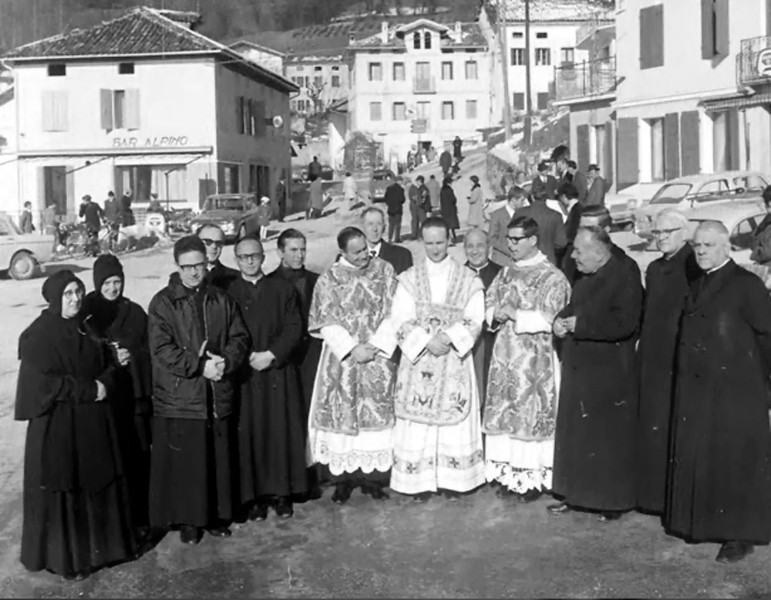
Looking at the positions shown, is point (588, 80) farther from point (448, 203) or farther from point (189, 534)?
point (189, 534)

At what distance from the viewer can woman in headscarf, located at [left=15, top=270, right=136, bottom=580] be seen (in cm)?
482

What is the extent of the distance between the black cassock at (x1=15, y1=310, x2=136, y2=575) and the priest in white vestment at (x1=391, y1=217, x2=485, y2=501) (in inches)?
64.8

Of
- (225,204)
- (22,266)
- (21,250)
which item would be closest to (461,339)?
(22,266)

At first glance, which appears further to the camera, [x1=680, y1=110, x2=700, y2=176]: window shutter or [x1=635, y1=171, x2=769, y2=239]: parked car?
[x1=680, y1=110, x2=700, y2=176]: window shutter

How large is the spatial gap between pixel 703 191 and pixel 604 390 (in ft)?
44.7

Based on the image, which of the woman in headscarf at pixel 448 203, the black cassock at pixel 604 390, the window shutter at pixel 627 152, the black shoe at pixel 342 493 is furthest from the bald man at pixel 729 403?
the window shutter at pixel 627 152

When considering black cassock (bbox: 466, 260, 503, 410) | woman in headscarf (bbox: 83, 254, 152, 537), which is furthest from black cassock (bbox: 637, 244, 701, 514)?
woman in headscarf (bbox: 83, 254, 152, 537)

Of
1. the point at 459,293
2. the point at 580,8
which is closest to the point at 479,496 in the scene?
the point at 459,293

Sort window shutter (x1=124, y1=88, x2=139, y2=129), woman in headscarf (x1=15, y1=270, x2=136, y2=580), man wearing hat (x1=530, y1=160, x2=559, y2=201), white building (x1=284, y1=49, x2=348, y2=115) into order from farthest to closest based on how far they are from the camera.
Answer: white building (x1=284, y1=49, x2=348, y2=115), window shutter (x1=124, y1=88, x2=139, y2=129), man wearing hat (x1=530, y1=160, x2=559, y2=201), woman in headscarf (x1=15, y1=270, x2=136, y2=580)

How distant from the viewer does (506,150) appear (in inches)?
1527

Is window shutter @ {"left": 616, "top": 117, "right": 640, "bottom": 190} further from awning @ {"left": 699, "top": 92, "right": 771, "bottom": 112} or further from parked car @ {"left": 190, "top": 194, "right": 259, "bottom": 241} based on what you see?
parked car @ {"left": 190, "top": 194, "right": 259, "bottom": 241}

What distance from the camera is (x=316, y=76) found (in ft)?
239

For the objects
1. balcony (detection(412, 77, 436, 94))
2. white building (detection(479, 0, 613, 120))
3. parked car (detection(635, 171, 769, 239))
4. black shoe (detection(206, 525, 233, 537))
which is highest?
white building (detection(479, 0, 613, 120))

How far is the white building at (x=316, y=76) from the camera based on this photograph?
67.8 meters
